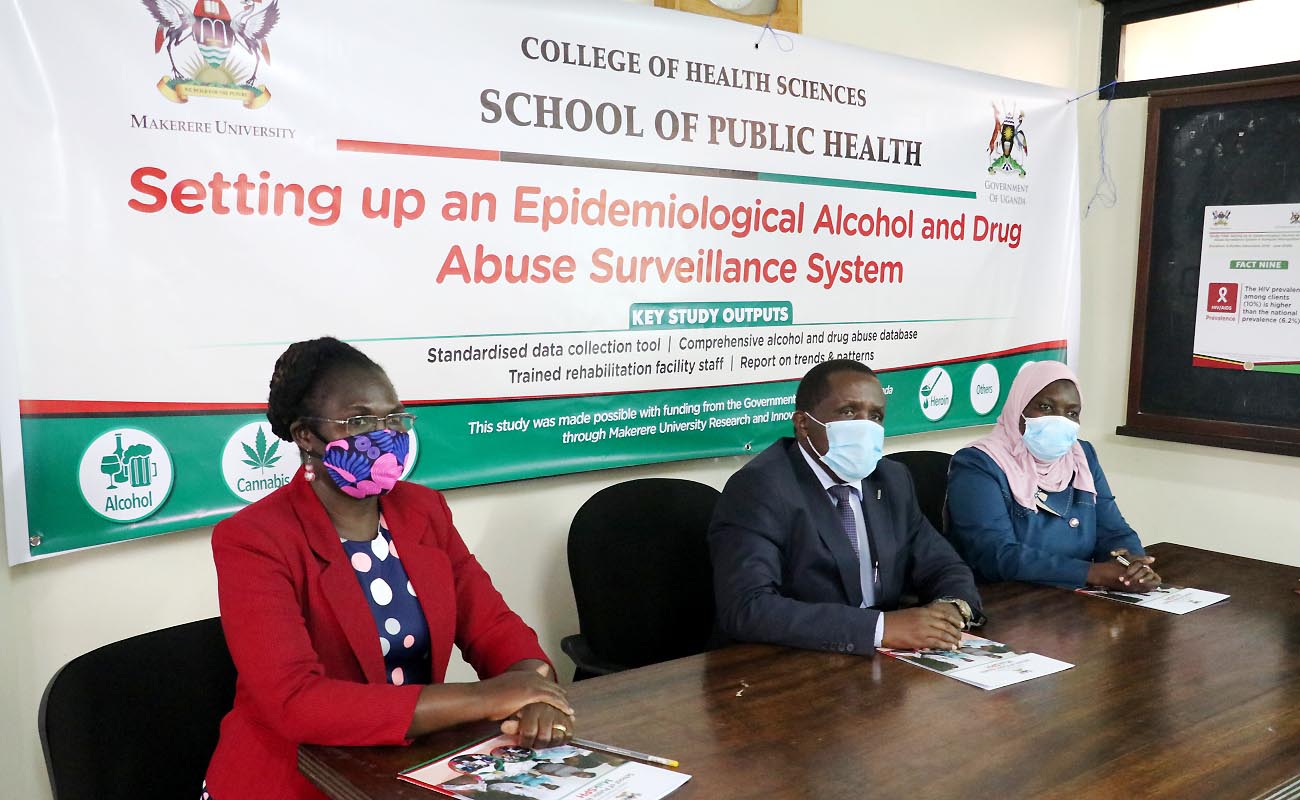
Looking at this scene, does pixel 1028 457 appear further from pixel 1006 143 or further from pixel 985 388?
pixel 1006 143

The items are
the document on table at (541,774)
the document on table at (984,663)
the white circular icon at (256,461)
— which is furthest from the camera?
the white circular icon at (256,461)

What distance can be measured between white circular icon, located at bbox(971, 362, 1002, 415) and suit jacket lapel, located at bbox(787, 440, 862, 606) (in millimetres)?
1703

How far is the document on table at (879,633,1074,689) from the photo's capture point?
6.07 ft

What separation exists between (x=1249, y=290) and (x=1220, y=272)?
125mm

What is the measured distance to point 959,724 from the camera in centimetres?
164

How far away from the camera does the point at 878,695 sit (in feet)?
5.79

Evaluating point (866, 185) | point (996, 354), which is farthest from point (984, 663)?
point (996, 354)

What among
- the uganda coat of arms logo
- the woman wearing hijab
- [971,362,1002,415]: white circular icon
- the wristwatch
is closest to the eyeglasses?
the wristwatch

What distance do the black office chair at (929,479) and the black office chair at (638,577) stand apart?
878 millimetres

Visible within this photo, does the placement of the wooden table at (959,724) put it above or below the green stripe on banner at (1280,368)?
below

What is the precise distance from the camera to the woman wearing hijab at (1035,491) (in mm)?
2678

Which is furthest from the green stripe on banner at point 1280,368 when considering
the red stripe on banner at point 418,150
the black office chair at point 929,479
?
the red stripe on banner at point 418,150

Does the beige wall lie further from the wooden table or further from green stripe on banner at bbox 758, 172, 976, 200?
the wooden table

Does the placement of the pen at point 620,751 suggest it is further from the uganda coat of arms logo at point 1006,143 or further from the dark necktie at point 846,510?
the uganda coat of arms logo at point 1006,143
